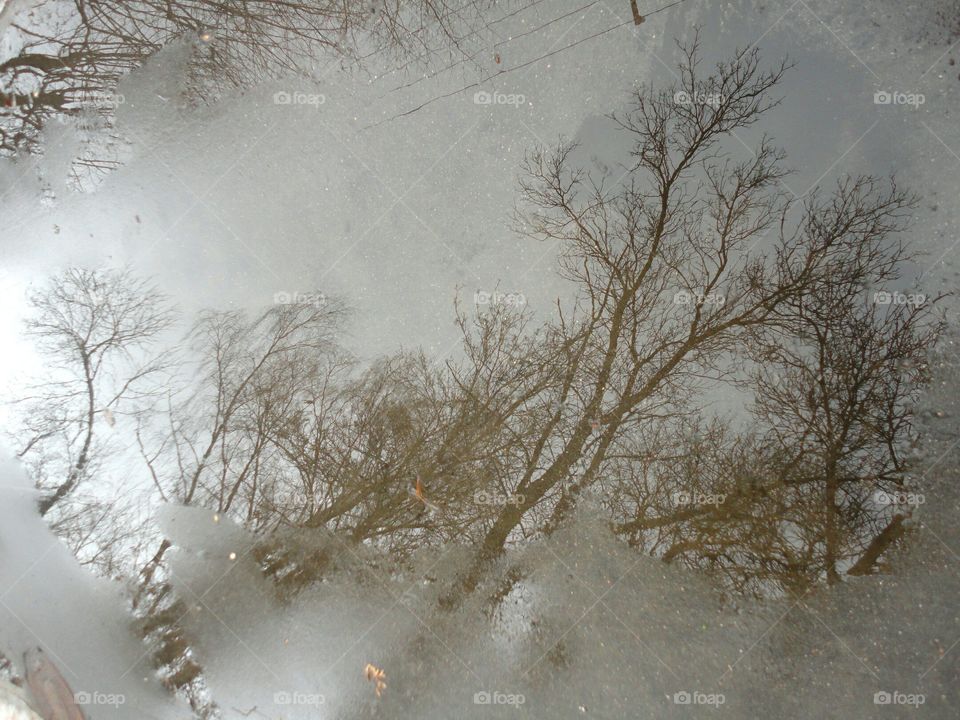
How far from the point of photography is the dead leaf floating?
348cm

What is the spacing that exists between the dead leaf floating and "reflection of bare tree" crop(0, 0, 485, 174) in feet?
12.2

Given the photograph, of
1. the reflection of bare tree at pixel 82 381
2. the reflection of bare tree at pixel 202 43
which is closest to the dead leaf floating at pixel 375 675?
the reflection of bare tree at pixel 82 381

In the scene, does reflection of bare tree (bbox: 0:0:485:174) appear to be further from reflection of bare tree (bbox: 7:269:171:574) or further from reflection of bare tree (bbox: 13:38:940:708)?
reflection of bare tree (bbox: 13:38:940:708)

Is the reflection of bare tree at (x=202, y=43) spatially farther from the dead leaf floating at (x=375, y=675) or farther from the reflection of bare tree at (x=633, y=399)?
the dead leaf floating at (x=375, y=675)

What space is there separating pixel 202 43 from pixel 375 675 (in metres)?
4.15

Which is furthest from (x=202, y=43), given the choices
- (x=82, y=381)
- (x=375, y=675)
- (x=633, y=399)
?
(x=375, y=675)

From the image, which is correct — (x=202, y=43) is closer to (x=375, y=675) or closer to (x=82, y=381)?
(x=82, y=381)

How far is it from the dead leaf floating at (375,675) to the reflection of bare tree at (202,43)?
3.71m

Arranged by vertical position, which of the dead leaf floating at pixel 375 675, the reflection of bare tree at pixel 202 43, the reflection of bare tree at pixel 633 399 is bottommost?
the dead leaf floating at pixel 375 675

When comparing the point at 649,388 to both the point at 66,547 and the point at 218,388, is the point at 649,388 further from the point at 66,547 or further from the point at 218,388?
the point at 66,547

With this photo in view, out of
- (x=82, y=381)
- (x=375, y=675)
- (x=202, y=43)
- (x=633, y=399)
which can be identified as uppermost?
(x=202, y=43)

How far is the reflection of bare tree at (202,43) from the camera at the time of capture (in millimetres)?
3619

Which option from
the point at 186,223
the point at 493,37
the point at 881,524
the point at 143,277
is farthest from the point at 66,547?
the point at 881,524

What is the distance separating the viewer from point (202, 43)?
366cm
